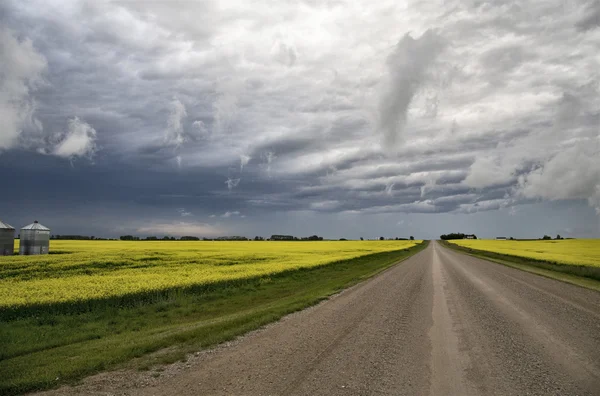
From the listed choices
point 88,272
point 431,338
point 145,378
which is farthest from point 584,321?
point 88,272

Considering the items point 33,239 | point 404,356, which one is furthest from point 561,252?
point 33,239

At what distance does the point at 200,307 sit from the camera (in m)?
16.9

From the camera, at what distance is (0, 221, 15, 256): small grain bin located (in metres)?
40.2

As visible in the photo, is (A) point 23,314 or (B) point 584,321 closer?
(B) point 584,321

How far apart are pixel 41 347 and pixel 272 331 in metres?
6.24

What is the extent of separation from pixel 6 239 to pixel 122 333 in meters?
37.1

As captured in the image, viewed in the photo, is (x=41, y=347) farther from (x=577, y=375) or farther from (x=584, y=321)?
(x=584, y=321)

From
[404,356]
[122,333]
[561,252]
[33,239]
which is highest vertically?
[33,239]

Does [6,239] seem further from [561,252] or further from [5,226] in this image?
[561,252]

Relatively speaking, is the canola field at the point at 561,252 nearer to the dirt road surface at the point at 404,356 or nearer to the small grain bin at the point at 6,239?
the dirt road surface at the point at 404,356

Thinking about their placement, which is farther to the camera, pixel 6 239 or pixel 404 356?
pixel 6 239

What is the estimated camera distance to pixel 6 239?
40.7m

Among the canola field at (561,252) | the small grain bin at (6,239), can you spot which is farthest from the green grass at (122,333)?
the canola field at (561,252)

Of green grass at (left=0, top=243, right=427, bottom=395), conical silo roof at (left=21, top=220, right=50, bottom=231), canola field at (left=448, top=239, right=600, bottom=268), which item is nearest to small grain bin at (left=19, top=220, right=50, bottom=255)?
conical silo roof at (left=21, top=220, right=50, bottom=231)
